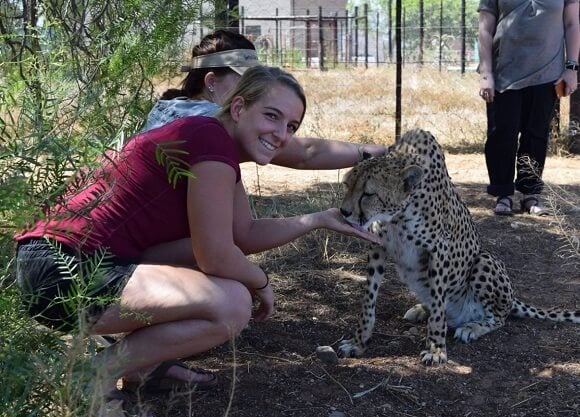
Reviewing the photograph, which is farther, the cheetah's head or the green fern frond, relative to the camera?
the cheetah's head

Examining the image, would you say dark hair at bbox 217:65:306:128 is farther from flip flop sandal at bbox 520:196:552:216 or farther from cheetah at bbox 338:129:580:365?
flip flop sandal at bbox 520:196:552:216

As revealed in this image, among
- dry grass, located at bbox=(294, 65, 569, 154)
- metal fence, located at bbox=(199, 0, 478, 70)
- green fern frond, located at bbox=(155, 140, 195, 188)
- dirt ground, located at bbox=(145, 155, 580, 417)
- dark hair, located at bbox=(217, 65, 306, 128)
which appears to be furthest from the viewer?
metal fence, located at bbox=(199, 0, 478, 70)

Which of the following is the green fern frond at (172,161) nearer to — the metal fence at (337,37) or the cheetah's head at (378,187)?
the cheetah's head at (378,187)

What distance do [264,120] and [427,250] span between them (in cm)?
105

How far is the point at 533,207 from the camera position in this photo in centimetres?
521

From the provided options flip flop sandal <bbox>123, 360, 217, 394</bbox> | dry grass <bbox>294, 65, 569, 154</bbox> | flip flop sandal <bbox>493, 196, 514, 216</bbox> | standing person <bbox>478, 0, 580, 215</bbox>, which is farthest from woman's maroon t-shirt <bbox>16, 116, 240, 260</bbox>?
dry grass <bbox>294, 65, 569, 154</bbox>

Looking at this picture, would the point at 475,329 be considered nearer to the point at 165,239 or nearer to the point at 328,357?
the point at 328,357

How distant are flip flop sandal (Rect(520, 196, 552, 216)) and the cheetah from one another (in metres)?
1.75

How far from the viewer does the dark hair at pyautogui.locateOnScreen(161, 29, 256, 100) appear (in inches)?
121

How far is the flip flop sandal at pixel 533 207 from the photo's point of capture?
17.0 feet

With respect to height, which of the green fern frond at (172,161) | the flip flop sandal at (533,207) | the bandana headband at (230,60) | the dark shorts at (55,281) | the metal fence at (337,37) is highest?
the metal fence at (337,37)

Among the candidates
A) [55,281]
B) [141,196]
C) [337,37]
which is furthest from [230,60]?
[337,37]

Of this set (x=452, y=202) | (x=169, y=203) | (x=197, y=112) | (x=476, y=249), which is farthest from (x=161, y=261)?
(x=476, y=249)

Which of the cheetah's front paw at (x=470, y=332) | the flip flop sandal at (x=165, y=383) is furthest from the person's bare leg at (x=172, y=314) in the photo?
the cheetah's front paw at (x=470, y=332)
